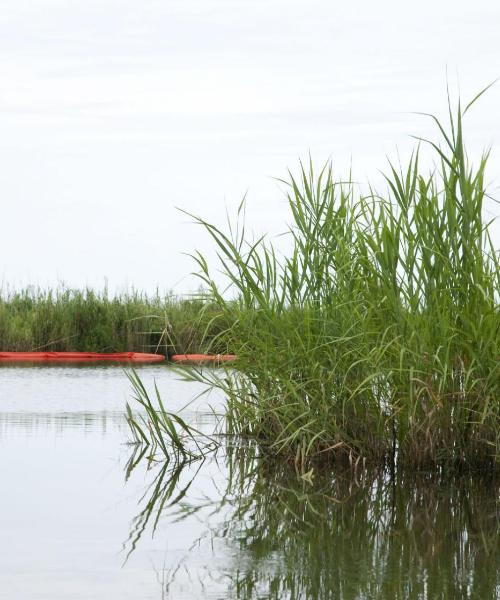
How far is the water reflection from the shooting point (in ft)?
13.5

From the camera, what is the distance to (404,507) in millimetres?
5727

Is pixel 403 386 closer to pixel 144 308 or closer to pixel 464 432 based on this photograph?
pixel 464 432

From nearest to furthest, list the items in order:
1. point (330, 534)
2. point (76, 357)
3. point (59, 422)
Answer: point (330, 534), point (59, 422), point (76, 357)

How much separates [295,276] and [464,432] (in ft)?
4.79

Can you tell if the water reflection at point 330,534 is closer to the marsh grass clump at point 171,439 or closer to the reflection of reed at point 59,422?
the marsh grass clump at point 171,439

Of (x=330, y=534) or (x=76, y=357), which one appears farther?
(x=76, y=357)

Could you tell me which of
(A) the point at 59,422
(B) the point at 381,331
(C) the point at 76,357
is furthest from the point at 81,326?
(B) the point at 381,331

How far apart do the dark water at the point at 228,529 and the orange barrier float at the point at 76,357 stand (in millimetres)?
8693

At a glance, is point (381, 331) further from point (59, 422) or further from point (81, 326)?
point (81, 326)

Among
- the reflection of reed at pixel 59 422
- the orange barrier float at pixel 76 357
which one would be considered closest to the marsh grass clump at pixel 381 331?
the reflection of reed at pixel 59 422

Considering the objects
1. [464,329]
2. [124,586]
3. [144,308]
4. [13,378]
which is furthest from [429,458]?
[144,308]

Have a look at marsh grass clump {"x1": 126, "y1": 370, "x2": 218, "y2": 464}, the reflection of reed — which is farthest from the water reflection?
the reflection of reed

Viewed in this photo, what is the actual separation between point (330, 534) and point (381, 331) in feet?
5.95

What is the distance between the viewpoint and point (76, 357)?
17.2 m
